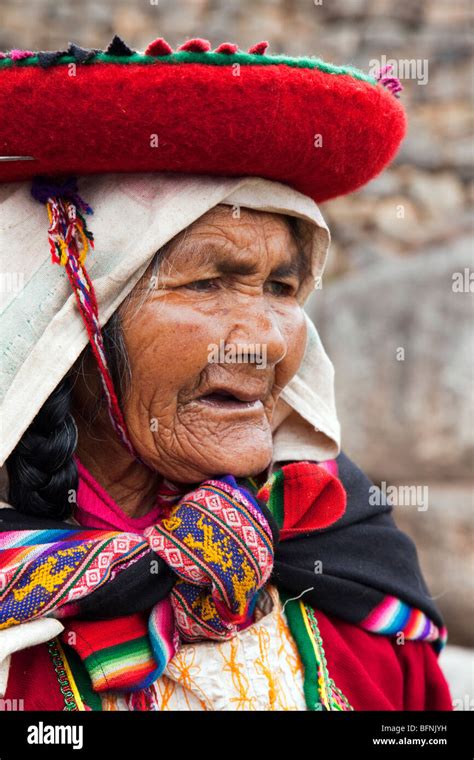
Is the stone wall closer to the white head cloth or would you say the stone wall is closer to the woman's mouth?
the woman's mouth

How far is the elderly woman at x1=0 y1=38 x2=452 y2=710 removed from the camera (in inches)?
73.0

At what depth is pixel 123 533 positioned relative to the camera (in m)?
1.96

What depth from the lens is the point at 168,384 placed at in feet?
6.63

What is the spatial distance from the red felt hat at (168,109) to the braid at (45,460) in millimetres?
501

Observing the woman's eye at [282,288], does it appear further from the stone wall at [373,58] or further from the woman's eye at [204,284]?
the stone wall at [373,58]

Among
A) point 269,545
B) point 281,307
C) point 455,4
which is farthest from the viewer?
point 455,4

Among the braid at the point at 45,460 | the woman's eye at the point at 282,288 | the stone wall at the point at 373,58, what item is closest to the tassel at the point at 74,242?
the braid at the point at 45,460

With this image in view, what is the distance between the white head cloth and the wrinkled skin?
0.18 feet

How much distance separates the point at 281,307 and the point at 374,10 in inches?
218

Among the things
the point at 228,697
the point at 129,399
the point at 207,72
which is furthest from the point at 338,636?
the point at 207,72

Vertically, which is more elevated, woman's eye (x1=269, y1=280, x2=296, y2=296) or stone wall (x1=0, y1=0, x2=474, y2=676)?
stone wall (x1=0, y1=0, x2=474, y2=676)

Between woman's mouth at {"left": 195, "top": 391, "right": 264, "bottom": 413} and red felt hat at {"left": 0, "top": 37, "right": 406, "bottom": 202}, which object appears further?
woman's mouth at {"left": 195, "top": 391, "right": 264, "bottom": 413}

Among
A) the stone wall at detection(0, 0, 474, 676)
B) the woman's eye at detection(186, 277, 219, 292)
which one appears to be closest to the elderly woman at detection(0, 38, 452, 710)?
the woman's eye at detection(186, 277, 219, 292)
